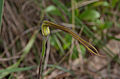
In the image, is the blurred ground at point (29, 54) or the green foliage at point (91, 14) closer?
the blurred ground at point (29, 54)

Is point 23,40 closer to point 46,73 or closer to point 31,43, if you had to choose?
Answer: point 31,43

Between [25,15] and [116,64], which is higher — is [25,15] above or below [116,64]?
above

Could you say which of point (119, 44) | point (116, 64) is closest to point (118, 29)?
point (119, 44)

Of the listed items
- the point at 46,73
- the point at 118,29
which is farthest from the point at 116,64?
the point at 46,73

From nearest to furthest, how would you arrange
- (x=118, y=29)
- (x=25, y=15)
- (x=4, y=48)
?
(x=4, y=48)
(x=25, y=15)
(x=118, y=29)

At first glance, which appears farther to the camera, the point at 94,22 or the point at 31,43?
the point at 94,22

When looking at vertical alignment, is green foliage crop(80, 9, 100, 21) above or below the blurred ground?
above

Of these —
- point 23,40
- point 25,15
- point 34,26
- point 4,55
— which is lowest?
point 4,55

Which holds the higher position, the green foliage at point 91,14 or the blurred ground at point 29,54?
the green foliage at point 91,14

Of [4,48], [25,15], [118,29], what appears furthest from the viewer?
[118,29]

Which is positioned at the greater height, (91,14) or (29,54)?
(91,14)

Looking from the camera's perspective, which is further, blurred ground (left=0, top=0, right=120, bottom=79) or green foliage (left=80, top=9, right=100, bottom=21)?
green foliage (left=80, top=9, right=100, bottom=21)
